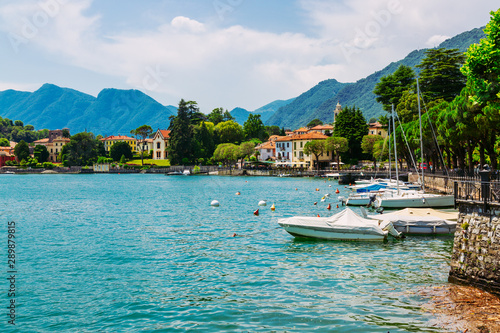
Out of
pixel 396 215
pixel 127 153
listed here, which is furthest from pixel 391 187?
pixel 127 153

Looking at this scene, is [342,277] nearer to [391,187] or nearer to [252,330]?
[252,330]

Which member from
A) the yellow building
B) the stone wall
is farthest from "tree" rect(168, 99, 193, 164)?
the stone wall

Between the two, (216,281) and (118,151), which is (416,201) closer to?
(216,281)

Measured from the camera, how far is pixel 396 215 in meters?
28.7

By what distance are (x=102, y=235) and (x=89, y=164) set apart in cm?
16104

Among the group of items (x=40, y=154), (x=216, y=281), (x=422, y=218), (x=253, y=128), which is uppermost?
(x=253, y=128)

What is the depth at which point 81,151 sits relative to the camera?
589ft

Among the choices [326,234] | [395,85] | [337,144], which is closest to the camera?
[326,234]

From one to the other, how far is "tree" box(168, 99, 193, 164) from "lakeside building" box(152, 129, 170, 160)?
90.2ft

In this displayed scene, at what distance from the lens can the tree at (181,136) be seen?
493ft

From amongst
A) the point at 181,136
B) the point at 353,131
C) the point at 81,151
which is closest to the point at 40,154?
the point at 81,151

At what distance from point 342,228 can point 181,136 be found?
130168 mm

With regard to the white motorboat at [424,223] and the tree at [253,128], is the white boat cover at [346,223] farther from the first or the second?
the tree at [253,128]

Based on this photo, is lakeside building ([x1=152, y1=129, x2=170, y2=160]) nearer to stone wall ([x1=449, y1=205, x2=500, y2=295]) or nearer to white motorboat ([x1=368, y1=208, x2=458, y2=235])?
white motorboat ([x1=368, y1=208, x2=458, y2=235])
